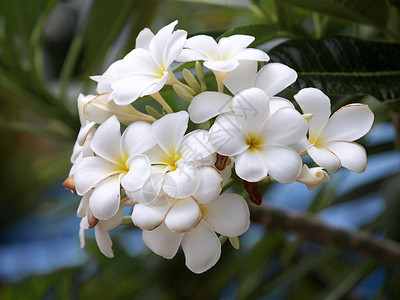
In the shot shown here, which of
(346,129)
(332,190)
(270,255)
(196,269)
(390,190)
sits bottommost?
(270,255)

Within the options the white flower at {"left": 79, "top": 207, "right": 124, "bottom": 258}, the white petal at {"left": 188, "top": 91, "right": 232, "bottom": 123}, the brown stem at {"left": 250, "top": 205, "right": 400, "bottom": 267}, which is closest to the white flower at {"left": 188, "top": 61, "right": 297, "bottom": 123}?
the white petal at {"left": 188, "top": 91, "right": 232, "bottom": 123}

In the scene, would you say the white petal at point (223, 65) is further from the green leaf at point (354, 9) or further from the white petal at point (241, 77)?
the green leaf at point (354, 9)

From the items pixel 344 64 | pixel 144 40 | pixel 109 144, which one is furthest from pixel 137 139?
pixel 344 64

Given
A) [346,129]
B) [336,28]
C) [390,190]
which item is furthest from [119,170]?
[390,190]

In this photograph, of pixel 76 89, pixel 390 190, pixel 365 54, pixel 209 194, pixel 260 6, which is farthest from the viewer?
pixel 76 89

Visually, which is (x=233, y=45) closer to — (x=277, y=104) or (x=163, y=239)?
(x=277, y=104)

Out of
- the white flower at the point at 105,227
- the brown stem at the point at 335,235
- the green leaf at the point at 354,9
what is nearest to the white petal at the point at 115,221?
the white flower at the point at 105,227

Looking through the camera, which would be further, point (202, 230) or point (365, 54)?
point (365, 54)

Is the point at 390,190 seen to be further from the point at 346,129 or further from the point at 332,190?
the point at 346,129
